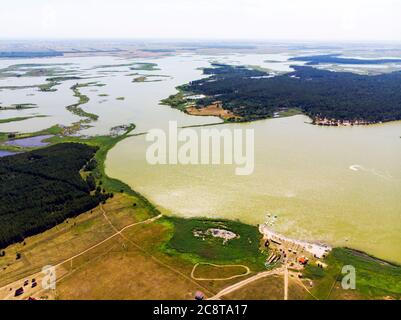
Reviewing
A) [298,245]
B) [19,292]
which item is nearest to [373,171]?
[298,245]

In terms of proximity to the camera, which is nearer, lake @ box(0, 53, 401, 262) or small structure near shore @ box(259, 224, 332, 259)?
small structure near shore @ box(259, 224, 332, 259)

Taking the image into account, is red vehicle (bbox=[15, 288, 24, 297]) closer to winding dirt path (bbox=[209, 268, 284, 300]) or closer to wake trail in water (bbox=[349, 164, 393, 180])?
winding dirt path (bbox=[209, 268, 284, 300])

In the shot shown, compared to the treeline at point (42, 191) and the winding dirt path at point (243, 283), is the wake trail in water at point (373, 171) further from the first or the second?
the treeline at point (42, 191)

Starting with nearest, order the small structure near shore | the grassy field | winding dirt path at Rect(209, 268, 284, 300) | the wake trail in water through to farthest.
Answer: winding dirt path at Rect(209, 268, 284, 300) < the grassy field < the small structure near shore < the wake trail in water

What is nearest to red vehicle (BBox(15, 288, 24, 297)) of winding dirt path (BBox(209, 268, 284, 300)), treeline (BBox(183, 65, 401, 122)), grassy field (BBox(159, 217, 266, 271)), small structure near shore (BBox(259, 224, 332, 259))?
grassy field (BBox(159, 217, 266, 271))

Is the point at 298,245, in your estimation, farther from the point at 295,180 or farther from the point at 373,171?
the point at 373,171
